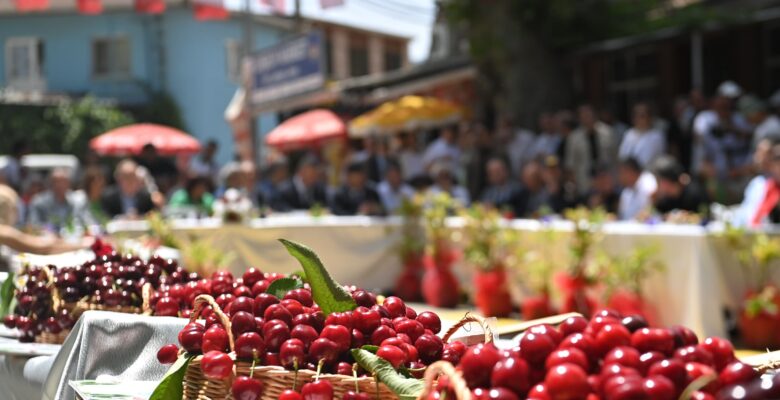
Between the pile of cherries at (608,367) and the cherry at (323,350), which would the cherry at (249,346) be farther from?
the pile of cherries at (608,367)

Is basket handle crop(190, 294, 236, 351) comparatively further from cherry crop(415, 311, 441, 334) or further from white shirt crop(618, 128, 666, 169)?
white shirt crop(618, 128, 666, 169)

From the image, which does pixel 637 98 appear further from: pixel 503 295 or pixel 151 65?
pixel 151 65

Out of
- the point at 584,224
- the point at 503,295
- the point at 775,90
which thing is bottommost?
the point at 503,295

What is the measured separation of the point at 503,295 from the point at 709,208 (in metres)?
2.15

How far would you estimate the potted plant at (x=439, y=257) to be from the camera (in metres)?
11.4

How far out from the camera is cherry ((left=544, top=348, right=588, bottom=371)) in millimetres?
2049

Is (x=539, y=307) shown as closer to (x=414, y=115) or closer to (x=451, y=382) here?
(x=451, y=382)

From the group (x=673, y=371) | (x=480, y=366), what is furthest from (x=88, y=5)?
(x=673, y=371)

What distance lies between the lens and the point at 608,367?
2014 mm

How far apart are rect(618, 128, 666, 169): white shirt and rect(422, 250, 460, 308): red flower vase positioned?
2522 mm

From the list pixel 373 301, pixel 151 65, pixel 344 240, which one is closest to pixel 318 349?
pixel 373 301

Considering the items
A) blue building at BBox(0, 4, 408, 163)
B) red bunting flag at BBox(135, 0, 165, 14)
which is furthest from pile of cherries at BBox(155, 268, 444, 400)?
blue building at BBox(0, 4, 408, 163)

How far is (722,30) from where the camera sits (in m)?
15.6

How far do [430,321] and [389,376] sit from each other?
0.44 meters
